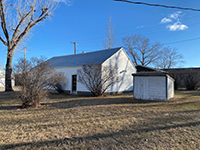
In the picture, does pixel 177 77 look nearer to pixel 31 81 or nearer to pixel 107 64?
pixel 107 64

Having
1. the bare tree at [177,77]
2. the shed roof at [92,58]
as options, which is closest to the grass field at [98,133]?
the shed roof at [92,58]

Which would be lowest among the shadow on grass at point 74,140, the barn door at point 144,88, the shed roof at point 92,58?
the shadow on grass at point 74,140

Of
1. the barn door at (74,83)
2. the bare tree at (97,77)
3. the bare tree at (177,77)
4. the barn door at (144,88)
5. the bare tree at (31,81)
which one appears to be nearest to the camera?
the bare tree at (31,81)

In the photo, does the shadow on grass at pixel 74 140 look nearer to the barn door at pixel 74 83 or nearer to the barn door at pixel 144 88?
the barn door at pixel 144 88

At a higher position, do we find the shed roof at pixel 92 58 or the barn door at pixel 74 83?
the shed roof at pixel 92 58

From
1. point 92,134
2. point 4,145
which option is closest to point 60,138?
point 92,134

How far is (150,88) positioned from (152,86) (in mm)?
193

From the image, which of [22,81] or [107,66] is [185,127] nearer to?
[22,81]

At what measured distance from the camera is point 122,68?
14203mm

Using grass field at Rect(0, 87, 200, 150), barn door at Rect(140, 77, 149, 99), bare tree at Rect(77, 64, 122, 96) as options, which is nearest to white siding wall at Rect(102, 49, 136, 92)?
bare tree at Rect(77, 64, 122, 96)

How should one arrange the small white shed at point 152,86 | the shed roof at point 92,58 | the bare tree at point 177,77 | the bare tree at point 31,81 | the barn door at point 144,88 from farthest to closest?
1. the bare tree at point 177,77
2. the shed roof at point 92,58
3. the barn door at point 144,88
4. the small white shed at point 152,86
5. the bare tree at point 31,81

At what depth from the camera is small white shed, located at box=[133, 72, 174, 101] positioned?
29.6 ft

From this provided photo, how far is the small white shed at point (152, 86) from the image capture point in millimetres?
9031

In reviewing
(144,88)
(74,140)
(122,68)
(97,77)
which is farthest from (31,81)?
(122,68)
